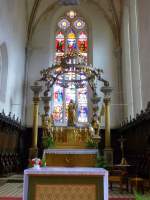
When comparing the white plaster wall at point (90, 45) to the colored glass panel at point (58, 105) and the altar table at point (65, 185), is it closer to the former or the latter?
the colored glass panel at point (58, 105)

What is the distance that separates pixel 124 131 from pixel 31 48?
26.0 feet

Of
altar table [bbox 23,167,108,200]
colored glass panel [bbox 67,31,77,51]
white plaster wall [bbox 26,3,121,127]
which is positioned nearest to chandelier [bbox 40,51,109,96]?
white plaster wall [bbox 26,3,121,127]

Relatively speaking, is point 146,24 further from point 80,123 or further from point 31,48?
point 31,48

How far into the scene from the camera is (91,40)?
17.7m

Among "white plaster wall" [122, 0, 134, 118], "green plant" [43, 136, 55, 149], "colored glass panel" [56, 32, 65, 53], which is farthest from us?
"colored glass panel" [56, 32, 65, 53]

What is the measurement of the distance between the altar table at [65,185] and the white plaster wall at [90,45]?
38.1 ft

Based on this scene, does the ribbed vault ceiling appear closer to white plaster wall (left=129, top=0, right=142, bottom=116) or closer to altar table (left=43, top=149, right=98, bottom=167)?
white plaster wall (left=129, top=0, right=142, bottom=116)

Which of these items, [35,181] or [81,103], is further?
[81,103]

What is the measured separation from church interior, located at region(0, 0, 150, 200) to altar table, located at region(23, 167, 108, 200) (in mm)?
16

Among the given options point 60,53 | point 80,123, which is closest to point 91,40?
point 60,53

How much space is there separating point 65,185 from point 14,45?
1126 cm

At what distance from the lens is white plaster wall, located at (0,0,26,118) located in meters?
12.8

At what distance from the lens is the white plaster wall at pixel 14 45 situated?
42.0 feet

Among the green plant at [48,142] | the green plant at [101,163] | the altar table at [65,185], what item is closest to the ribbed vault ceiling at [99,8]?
the green plant at [48,142]
